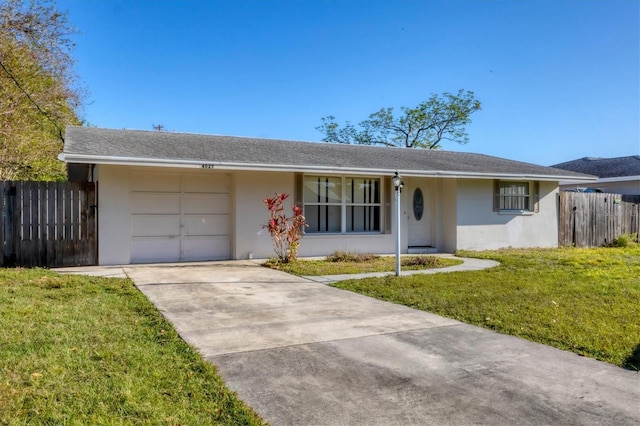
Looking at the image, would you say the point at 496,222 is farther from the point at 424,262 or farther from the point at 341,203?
the point at 341,203

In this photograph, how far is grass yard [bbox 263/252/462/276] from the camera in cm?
941

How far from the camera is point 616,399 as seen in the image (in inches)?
124

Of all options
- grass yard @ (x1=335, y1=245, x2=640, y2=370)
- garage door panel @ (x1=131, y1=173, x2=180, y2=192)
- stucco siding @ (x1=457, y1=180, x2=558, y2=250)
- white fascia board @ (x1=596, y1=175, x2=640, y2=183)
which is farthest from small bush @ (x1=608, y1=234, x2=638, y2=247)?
garage door panel @ (x1=131, y1=173, x2=180, y2=192)

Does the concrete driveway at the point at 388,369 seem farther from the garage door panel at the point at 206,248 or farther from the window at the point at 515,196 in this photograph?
the window at the point at 515,196

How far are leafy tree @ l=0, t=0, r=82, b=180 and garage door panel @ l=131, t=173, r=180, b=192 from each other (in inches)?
326

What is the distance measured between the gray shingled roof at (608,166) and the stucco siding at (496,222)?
30.5ft

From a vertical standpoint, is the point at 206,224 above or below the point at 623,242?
above

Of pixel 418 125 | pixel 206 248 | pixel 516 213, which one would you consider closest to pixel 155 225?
pixel 206 248

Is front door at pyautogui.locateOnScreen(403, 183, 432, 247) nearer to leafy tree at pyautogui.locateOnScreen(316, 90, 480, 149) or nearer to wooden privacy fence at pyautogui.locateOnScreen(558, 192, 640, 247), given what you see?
wooden privacy fence at pyautogui.locateOnScreen(558, 192, 640, 247)

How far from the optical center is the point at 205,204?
37.0ft

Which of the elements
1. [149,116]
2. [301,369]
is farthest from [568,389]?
[149,116]

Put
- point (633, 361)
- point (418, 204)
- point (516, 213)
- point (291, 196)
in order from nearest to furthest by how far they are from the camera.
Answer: point (633, 361) < point (291, 196) < point (418, 204) < point (516, 213)

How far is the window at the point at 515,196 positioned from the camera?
45.5 ft

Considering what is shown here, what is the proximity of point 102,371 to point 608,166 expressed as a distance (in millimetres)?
27298
